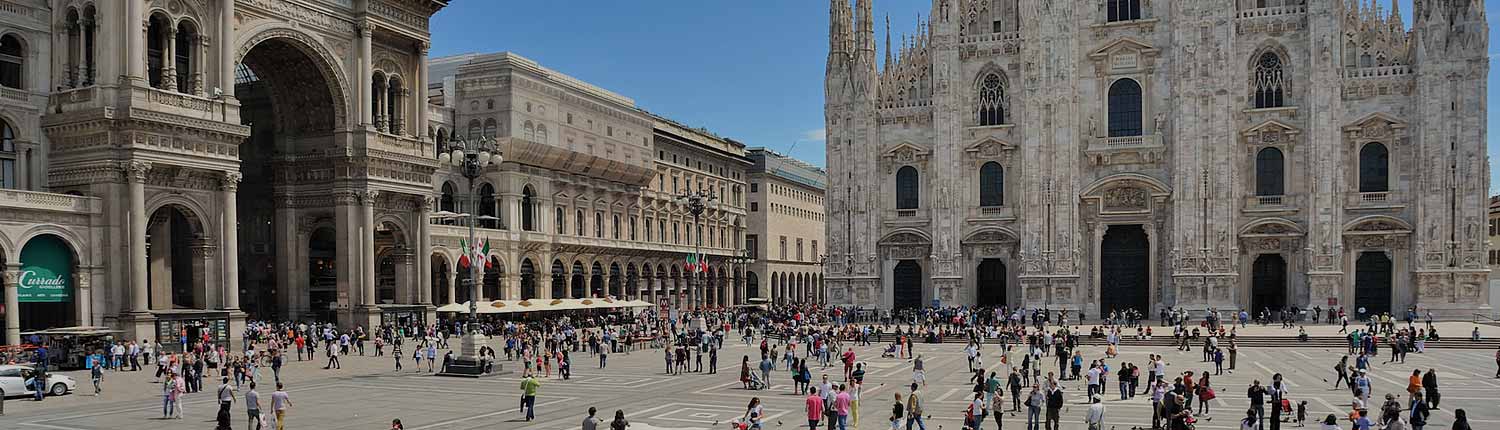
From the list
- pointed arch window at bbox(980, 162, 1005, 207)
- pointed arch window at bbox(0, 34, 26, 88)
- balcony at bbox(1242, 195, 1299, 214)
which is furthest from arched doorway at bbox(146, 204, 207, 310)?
balcony at bbox(1242, 195, 1299, 214)

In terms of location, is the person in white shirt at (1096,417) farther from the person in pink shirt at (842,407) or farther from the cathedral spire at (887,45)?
the cathedral spire at (887,45)

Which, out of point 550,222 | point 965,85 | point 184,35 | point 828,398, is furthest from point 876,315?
point 828,398

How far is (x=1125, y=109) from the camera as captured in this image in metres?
63.8

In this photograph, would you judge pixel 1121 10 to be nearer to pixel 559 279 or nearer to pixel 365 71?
pixel 559 279

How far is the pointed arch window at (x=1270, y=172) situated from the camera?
201 ft

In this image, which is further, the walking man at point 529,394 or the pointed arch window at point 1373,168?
the pointed arch window at point 1373,168

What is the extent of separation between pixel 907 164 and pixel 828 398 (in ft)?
144

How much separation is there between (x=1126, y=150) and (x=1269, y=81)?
7757 millimetres

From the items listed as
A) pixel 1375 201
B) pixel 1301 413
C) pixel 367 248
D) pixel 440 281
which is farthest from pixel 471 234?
pixel 1375 201

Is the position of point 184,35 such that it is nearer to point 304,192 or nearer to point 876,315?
point 304,192

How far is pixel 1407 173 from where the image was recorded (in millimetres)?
58781

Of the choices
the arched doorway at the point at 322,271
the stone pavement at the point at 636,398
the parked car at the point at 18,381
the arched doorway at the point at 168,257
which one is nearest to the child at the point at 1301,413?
the stone pavement at the point at 636,398

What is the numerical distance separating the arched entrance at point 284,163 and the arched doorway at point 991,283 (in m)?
33.8

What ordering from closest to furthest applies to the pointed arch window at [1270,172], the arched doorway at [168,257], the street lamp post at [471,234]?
1. the street lamp post at [471,234]
2. the arched doorway at [168,257]
3. the pointed arch window at [1270,172]
